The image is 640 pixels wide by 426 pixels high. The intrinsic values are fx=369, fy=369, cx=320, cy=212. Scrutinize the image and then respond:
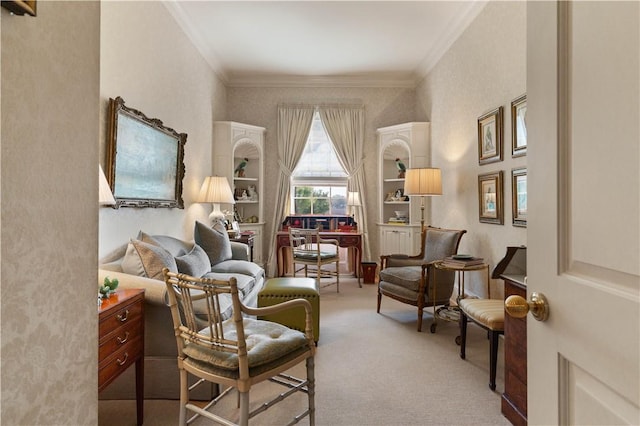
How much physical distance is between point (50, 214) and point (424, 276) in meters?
3.24

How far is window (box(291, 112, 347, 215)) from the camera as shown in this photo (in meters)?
6.31

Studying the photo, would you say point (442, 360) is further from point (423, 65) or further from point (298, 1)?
point (423, 65)

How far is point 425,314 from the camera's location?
13.4ft

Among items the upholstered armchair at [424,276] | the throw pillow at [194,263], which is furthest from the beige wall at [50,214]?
the upholstered armchair at [424,276]

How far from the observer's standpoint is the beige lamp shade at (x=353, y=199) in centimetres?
606

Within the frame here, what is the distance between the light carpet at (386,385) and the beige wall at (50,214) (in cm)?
134

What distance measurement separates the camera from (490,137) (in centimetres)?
368

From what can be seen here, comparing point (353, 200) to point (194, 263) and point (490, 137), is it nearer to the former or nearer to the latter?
point (490, 137)

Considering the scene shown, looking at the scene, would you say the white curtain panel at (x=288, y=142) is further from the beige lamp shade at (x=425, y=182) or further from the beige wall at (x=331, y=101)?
the beige lamp shade at (x=425, y=182)

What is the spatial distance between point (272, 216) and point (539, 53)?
218 inches

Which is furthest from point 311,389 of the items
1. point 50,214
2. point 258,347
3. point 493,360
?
point 50,214

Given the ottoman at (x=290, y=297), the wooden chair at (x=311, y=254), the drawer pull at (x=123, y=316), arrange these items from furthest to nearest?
the wooden chair at (x=311, y=254), the ottoman at (x=290, y=297), the drawer pull at (x=123, y=316)

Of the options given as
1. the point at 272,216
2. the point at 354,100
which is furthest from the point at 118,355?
the point at 354,100

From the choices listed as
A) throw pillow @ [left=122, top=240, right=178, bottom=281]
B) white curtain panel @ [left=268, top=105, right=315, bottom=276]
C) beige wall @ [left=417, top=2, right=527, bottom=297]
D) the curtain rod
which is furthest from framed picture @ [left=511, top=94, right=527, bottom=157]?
white curtain panel @ [left=268, top=105, right=315, bottom=276]
